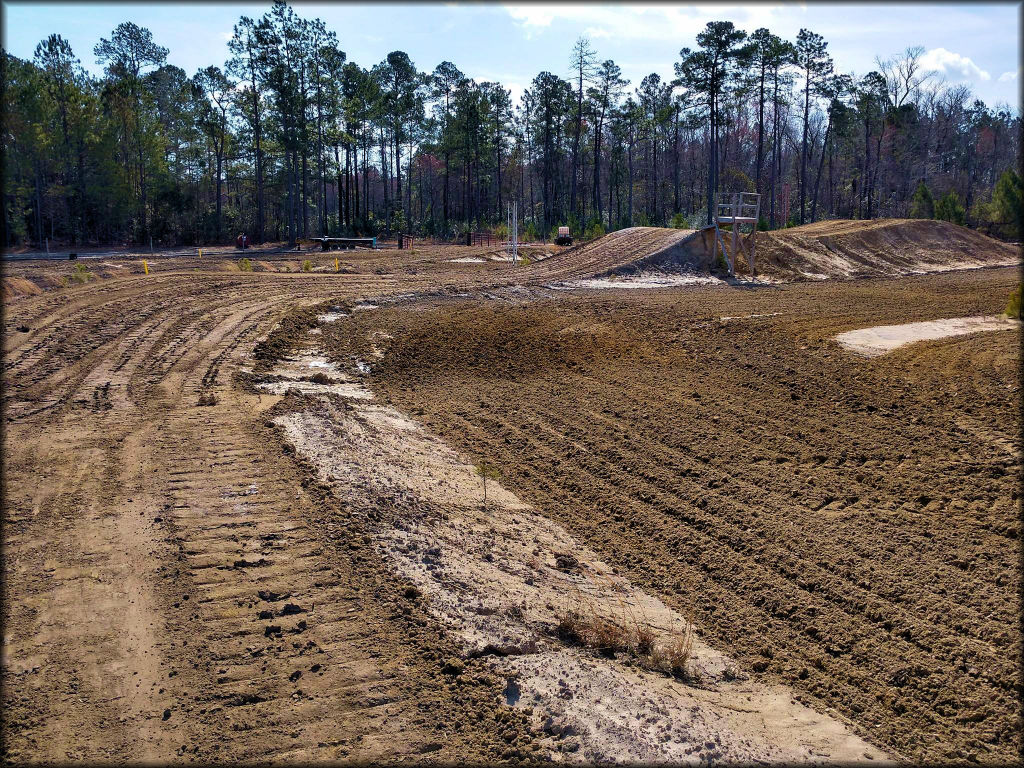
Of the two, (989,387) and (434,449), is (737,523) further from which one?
(989,387)

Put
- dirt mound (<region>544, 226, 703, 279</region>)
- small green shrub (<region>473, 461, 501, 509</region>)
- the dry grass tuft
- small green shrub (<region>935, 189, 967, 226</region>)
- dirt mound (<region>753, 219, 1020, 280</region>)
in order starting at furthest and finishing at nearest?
small green shrub (<region>935, 189, 967, 226</region>)
dirt mound (<region>753, 219, 1020, 280</region>)
dirt mound (<region>544, 226, 703, 279</region>)
small green shrub (<region>473, 461, 501, 509</region>)
the dry grass tuft

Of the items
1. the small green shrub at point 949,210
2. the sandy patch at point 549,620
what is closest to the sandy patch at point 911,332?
the sandy patch at point 549,620

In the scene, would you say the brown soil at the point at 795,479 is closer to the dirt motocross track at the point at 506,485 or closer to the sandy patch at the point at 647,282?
the dirt motocross track at the point at 506,485

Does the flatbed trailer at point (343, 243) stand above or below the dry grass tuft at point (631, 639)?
above

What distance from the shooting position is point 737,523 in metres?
6.55

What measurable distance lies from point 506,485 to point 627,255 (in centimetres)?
2114

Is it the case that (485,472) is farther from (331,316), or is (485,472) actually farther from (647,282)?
(647,282)

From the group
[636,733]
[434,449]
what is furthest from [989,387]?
[636,733]

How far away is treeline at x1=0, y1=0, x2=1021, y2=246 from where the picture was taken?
4400cm

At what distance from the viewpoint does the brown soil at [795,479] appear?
467cm

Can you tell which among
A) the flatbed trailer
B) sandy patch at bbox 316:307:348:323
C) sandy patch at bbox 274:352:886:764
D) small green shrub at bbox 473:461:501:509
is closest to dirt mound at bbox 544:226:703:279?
sandy patch at bbox 316:307:348:323

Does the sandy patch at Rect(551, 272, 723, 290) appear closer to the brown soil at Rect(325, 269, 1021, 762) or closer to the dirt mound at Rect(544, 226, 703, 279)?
the dirt mound at Rect(544, 226, 703, 279)

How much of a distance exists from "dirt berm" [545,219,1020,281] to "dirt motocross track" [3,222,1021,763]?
12.9 m

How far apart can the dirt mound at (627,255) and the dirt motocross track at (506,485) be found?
12.1 metres
